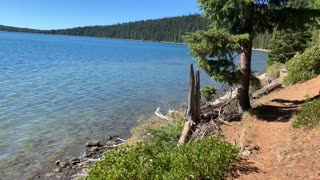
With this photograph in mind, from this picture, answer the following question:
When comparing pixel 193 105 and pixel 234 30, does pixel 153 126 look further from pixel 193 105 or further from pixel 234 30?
pixel 234 30

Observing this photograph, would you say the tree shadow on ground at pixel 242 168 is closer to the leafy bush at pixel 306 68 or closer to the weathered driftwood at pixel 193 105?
the weathered driftwood at pixel 193 105

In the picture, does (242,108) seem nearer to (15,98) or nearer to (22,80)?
(15,98)

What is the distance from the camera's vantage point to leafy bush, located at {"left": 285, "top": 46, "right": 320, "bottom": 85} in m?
19.2

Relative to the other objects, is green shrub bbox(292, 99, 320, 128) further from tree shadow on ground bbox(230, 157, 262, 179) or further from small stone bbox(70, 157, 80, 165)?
small stone bbox(70, 157, 80, 165)

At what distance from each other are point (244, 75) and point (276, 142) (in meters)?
3.68

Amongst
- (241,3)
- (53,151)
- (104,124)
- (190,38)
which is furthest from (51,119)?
(241,3)

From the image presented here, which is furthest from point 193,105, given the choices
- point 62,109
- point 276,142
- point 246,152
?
point 62,109

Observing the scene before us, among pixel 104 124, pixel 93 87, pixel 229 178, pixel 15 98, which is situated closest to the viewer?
pixel 229 178

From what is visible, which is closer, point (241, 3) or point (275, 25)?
point (241, 3)

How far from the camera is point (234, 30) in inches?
527

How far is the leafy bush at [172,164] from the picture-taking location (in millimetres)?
7508

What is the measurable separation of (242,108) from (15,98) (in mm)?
18146

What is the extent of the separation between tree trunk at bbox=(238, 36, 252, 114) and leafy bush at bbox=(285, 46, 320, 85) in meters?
6.58

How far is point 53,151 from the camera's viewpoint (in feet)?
52.3
